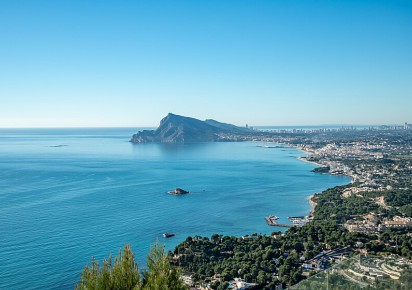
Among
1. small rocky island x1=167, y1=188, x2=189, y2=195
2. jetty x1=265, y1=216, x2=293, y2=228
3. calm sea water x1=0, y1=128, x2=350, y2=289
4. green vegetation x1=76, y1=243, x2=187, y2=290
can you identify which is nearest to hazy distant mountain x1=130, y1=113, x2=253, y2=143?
calm sea water x1=0, y1=128, x2=350, y2=289

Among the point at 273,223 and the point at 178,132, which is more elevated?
the point at 178,132

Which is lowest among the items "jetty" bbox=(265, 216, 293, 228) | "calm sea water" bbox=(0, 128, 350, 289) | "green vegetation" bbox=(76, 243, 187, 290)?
"jetty" bbox=(265, 216, 293, 228)

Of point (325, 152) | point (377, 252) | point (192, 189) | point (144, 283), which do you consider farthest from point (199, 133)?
point (144, 283)

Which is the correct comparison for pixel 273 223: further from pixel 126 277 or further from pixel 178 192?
pixel 126 277

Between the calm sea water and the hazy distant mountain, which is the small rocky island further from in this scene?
the hazy distant mountain

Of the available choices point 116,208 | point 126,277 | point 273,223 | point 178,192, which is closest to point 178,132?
point 178,192

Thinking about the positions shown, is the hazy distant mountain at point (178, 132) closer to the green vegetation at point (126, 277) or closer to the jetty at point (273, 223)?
the jetty at point (273, 223)

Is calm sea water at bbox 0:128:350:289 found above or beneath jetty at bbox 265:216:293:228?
above
